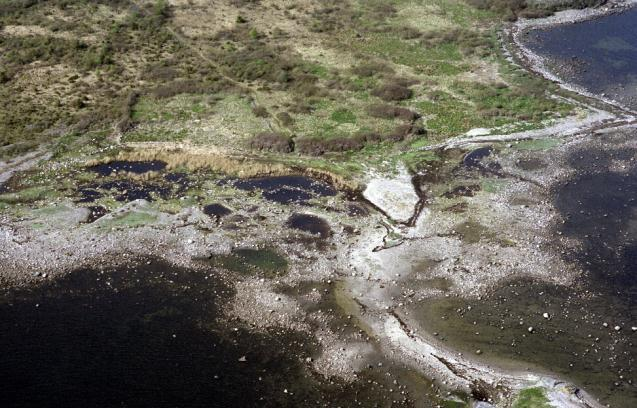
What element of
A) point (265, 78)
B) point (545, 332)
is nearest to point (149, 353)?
point (545, 332)

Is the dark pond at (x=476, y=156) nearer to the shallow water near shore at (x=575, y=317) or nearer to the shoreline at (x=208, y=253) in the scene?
the shallow water near shore at (x=575, y=317)

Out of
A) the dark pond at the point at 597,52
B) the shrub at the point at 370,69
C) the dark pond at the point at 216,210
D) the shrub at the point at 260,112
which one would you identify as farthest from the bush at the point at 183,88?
the dark pond at the point at 597,52

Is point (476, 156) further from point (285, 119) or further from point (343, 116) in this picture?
point (285, 119)

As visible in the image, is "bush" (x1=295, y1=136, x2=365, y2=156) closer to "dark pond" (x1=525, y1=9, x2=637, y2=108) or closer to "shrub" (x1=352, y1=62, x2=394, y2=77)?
"shrub" (x1=352, y1=62, x2=394, y2=77)

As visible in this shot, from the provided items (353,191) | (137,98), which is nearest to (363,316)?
(353,191)

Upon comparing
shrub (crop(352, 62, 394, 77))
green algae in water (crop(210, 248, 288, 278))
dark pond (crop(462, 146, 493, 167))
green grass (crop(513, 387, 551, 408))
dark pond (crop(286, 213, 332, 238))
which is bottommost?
green algae in water (crop(210, 248, 288, 278))

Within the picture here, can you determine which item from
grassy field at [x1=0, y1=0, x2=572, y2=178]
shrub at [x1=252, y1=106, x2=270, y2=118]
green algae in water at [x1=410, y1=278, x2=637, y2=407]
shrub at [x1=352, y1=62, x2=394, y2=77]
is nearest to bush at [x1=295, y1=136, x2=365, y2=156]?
grassy field at [x1=0, y1=0, x2=572, y2=178]
